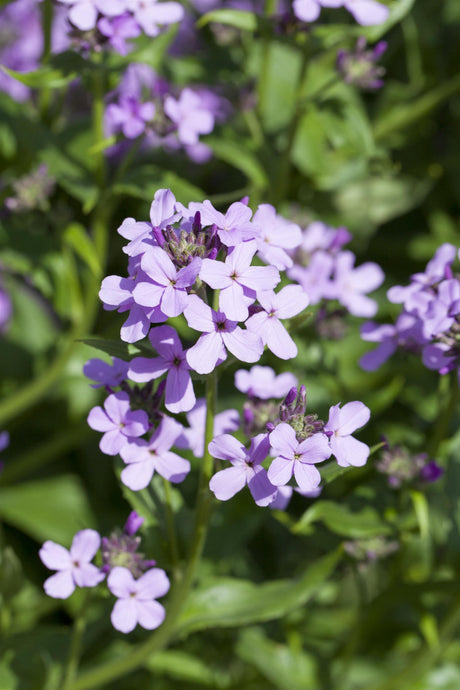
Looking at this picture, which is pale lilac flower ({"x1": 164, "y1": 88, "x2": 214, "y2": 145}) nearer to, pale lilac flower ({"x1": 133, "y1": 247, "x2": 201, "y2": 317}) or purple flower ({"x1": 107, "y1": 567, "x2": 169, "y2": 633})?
pale lilac flower ({"x1": 133, "y1": 247, "x2": 201, "y2": 317})

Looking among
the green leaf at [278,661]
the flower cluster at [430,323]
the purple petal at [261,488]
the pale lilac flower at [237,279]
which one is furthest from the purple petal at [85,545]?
the green leaf at [278,661]

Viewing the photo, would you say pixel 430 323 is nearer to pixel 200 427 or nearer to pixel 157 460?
pixel 200 427

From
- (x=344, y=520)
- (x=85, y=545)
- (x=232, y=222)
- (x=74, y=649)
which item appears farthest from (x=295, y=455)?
(x=74, y=649)

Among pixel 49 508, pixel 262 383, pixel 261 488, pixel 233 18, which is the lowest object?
pixel 49 508

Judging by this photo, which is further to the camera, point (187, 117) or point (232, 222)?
point (187, 117)

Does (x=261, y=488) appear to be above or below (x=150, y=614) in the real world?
above
